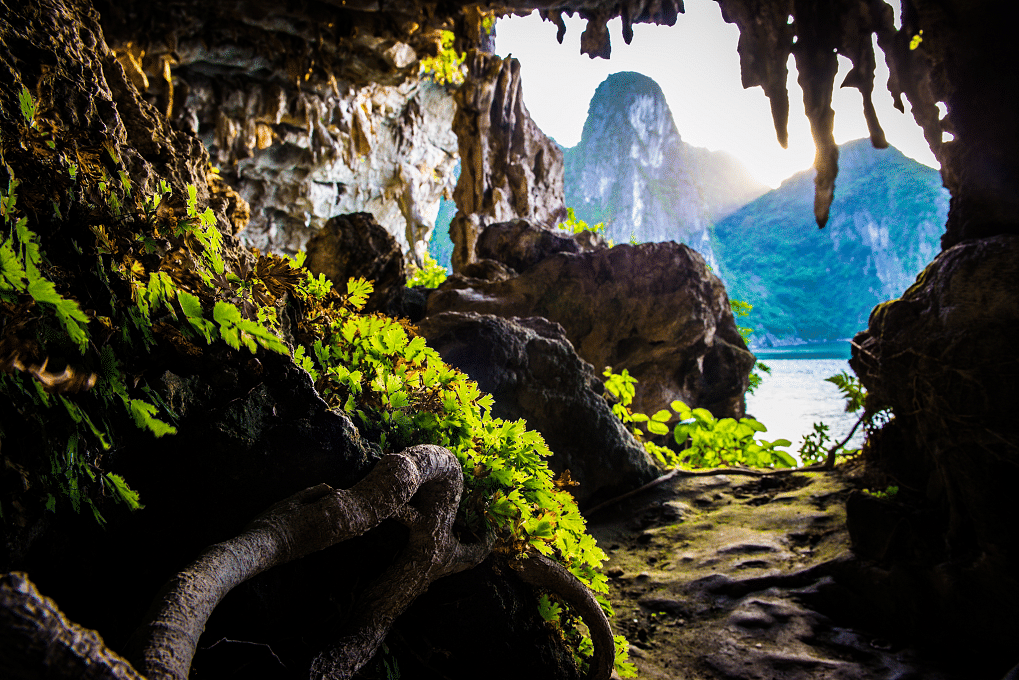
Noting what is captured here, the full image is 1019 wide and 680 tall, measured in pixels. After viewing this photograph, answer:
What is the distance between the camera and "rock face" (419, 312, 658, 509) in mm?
3941

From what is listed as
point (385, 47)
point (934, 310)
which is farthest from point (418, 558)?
point (385, 47)

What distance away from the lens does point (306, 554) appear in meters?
1.27

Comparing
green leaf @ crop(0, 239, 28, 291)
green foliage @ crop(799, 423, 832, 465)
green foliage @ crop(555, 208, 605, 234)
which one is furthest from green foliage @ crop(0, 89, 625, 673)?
green foliage @ crop(555, 208, 605, 234)

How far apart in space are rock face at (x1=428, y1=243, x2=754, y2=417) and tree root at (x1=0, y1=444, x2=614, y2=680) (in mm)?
4479

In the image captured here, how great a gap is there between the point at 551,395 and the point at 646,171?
3055 inches

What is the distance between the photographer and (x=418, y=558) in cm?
150

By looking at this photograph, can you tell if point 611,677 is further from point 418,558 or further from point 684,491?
point 684,491

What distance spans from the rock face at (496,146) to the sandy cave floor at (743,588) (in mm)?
7081

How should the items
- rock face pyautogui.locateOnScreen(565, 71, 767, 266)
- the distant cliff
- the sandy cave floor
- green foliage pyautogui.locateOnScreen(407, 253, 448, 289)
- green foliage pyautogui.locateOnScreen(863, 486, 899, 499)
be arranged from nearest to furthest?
1. the sandy cave floor
2. green foliage pyautogui.locateOnScreen(863, 486, 899, 499)
3. green foliage pyautogui.locateOnScreen(407, 253, 448, 289)
4. the distant cliff
5. rock face pyautogui.locateOnScreen(565, 71, 767, 266)

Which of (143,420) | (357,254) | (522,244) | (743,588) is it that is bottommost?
(743,588)

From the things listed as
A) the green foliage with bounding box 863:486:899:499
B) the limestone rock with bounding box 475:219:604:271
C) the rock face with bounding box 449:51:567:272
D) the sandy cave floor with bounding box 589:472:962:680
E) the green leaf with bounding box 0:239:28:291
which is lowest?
the sandy cave floor with bounding box 589:472:962:680

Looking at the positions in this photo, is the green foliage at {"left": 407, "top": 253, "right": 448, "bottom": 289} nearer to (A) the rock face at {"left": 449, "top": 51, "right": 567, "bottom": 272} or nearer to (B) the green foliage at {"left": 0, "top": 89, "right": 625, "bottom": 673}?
(A) the rock face at {"left": 449, "top": 51, "right": 567, "bottom": 272}

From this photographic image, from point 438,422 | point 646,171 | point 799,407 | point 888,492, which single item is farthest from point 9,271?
point 646,171

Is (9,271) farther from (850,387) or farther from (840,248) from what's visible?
(840,248)
